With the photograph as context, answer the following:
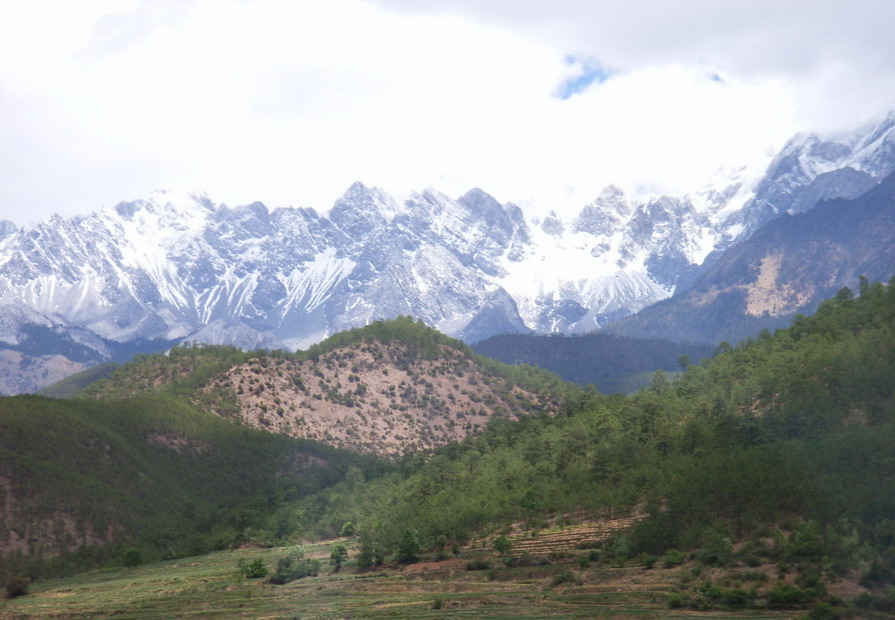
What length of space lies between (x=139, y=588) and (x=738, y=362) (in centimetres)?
11415

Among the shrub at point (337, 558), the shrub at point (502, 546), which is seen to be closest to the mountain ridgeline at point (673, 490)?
the shrub at point (337, 558)

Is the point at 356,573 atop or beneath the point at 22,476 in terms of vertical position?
beneath

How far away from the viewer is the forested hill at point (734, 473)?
343ft

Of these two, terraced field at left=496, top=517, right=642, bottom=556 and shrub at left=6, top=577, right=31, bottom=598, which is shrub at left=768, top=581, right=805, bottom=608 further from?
shrub at left=6, top=577, right=31, bottom=598

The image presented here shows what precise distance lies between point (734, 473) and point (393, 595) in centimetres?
4043

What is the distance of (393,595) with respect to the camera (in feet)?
365

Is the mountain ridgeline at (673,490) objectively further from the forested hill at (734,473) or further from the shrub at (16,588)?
the shrub at (16,588)

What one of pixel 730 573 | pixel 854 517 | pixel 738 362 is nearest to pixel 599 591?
pixel 730 573

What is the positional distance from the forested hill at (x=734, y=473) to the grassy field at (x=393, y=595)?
569 centimetres

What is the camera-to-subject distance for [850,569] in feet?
313

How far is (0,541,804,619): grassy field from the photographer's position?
3898 inches

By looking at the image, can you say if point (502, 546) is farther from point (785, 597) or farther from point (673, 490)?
point (785, 597)

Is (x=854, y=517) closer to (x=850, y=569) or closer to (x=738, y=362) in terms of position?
(x=850, y=569)

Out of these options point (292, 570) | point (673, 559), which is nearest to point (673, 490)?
point (673, 559)
